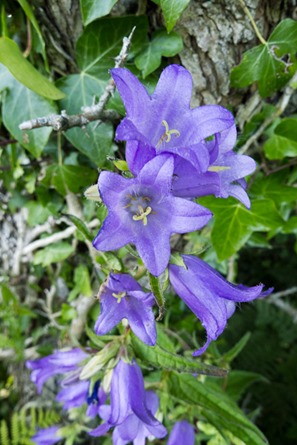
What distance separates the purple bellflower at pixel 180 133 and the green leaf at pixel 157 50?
295 millimetres

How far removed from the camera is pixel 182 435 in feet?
3.92

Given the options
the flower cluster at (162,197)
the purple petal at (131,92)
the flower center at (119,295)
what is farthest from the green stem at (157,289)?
the purple petal at (131,92)

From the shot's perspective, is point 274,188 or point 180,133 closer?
point 180,133

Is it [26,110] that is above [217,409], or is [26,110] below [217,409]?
above

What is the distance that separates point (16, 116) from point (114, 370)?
1.95 feet

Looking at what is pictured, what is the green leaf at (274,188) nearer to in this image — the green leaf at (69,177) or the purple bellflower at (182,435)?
the green leaf at (69,177)

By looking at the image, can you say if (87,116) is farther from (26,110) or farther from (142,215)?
(142,215)

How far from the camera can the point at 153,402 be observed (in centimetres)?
114

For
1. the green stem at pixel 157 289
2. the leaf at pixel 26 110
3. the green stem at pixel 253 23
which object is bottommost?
the green stem at pixel 157 289

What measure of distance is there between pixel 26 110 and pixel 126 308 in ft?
1.70

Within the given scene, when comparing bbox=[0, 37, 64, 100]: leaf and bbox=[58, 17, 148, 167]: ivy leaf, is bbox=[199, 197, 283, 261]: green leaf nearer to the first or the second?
bbox=[58, 17, 148, 167]: ivy leaf

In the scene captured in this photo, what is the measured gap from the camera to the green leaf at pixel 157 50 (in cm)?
100

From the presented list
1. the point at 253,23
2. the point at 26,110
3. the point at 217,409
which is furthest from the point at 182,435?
the point at 253,23

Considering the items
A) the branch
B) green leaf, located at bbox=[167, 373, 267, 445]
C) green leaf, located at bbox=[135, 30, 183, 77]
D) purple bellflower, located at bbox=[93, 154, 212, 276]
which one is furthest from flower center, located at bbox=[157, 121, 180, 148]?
green leaf, located at bbox=[167, 373, 267, 445]
